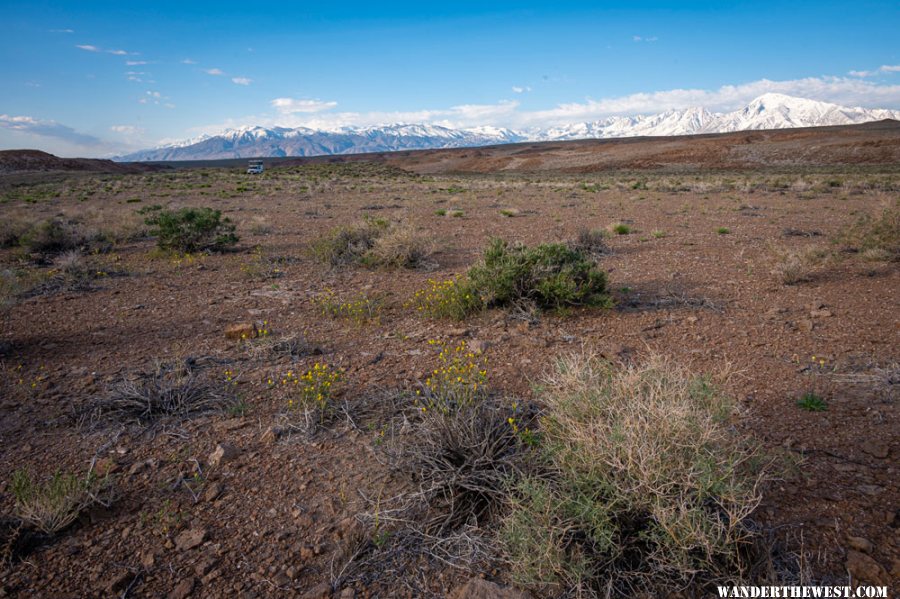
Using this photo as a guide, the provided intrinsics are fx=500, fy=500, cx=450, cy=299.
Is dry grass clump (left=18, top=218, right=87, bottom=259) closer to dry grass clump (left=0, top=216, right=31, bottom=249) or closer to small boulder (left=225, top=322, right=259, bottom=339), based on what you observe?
dry grass clump (left=0, top=216, right=31, bottom=249)

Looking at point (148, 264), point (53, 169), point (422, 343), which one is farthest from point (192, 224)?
point (53, 169)

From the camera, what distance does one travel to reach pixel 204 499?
2.93 metres

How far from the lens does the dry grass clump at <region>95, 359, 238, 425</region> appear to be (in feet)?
12.5

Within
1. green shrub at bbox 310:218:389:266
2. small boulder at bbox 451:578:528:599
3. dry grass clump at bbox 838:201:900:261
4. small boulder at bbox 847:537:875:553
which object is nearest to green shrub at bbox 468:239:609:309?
green shrub at bbox 310:218:389:266

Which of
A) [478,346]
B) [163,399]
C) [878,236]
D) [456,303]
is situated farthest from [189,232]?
[878,236]

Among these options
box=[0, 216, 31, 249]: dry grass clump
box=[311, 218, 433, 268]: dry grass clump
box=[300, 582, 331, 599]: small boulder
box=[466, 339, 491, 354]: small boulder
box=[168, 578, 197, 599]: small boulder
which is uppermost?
box=[0, 216, 31, 249]: dry grass clump

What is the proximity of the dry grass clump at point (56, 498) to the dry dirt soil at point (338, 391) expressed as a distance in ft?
0.24

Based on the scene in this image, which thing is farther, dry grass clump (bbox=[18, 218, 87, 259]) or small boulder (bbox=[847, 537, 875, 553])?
dry grass clump (bbox=[18, 218, 87, 259])

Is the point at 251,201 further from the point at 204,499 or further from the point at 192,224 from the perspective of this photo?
the point at 204,499

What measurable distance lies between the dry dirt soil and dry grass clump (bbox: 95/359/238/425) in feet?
0.40

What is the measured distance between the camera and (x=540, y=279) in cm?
590

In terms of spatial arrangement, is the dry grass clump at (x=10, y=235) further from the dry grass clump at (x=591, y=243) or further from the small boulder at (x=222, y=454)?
the dry grass clump at (x=591, y=243)

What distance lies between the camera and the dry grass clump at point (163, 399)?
380 cm

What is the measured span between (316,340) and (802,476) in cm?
426
